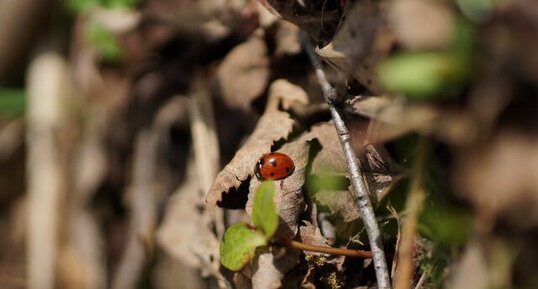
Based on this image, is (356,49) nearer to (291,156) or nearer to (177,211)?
(291,156)

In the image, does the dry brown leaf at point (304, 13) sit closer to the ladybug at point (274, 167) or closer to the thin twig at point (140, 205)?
the ladybug at point (274, 167)

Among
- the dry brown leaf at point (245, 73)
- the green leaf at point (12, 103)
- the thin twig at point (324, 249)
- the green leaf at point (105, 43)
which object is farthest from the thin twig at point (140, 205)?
the thin twig at point (324, 249)

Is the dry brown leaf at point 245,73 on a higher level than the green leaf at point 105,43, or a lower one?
higher

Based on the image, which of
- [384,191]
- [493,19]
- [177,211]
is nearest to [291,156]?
[384,191]

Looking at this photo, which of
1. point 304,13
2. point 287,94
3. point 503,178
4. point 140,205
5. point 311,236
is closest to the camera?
point 503,178

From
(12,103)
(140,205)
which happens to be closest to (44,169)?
(12,103)

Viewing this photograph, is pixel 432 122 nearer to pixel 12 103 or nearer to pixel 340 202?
pixel 340 202
